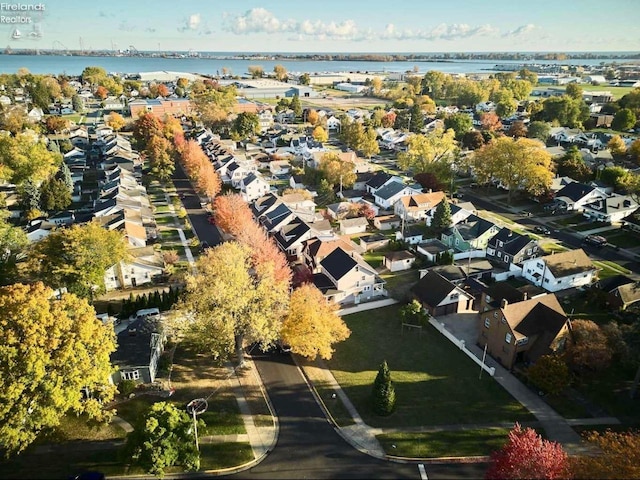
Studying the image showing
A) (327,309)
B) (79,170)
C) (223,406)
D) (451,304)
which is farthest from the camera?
(79,170)

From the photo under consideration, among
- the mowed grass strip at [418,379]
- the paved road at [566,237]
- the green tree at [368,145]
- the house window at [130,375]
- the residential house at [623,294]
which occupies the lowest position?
the mowed grass strip at [418,379]

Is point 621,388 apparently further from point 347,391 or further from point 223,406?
point 223,406

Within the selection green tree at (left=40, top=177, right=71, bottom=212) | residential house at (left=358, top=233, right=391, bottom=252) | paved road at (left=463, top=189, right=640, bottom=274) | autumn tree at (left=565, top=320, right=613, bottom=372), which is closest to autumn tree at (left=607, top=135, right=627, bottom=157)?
paved road at (left=463, top=189, right=640, bottom=274)

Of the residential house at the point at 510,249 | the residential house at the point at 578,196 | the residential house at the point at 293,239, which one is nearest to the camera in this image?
the residential house at the point at 510,249

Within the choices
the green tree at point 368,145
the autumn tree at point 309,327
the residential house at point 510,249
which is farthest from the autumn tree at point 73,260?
the green tree at point 368,145

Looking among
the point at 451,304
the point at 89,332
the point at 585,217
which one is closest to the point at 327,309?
the point at 451,304

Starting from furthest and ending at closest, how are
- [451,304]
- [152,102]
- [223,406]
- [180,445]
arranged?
[152,102]
[451,304]
[223,406]
[180,445]

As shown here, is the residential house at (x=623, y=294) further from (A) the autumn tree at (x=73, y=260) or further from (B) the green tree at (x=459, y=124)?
(B) the green tree at (x=459, y=124)
